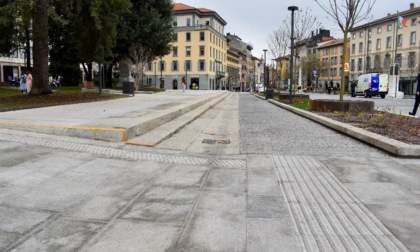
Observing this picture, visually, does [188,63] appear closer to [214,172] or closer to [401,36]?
[401,36]

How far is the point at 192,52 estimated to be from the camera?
8431 cm

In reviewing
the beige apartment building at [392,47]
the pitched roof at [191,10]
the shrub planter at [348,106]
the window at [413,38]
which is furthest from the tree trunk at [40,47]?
the pitched roof at [191,10]

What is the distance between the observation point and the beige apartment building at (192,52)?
83.4 meters

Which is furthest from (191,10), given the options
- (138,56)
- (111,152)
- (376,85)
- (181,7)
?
(111,152)

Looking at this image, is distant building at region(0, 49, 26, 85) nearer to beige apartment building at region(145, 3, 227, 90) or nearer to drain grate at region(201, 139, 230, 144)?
beige apartment building at region(145, 3, 227, 90)

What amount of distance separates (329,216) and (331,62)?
98.0 meters

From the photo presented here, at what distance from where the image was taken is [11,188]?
436 centimetres

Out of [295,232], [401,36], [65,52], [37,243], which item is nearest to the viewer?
[37,243]

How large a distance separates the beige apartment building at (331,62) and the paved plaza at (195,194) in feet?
292

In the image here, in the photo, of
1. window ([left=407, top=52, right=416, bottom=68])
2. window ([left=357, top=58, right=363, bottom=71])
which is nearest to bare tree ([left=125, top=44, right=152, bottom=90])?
window ([left=407, top=52, right=416, bottom=68])

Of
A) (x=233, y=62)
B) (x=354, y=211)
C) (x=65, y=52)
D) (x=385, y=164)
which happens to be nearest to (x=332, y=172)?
(x=385, y=164)

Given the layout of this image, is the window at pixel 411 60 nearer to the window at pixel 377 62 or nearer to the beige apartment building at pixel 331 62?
the window at pixel 377 62

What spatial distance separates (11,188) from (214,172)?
8.83ft

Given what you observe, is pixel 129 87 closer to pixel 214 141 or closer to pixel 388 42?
pixel 214 141
